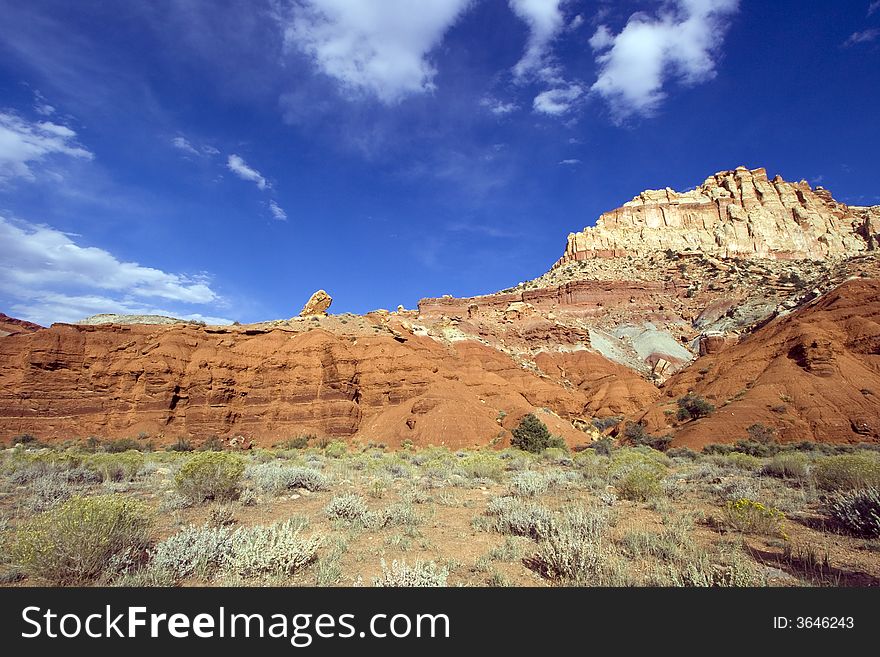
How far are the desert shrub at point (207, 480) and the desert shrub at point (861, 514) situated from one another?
12190 millimetres

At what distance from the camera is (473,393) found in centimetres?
3691

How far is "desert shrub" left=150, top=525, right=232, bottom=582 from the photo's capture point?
192 inches

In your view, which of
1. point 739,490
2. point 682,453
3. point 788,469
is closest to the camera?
point 739,490

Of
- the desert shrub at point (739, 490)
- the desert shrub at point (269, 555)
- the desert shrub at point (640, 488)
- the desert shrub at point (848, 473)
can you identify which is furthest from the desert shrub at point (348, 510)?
the desert shrub at point (848, 473)

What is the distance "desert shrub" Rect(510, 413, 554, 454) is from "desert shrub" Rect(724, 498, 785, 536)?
17.1 metres

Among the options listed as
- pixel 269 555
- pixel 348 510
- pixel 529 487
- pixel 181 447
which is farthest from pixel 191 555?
pixel 181 447

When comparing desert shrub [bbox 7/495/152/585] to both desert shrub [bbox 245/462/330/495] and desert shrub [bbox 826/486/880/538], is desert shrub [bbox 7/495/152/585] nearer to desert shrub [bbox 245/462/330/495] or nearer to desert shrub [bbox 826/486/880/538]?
desert shrub [bbox 245/462/330/495]

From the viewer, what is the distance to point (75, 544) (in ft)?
15.8

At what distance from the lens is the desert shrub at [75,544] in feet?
15.3

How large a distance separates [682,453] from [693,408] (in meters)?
10.9

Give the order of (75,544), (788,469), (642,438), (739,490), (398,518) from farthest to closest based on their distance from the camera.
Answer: (642,438) < (788,469) < (739,490) < (398,518) < (75,544)

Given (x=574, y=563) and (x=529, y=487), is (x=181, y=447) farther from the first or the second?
(x=574, y=563)

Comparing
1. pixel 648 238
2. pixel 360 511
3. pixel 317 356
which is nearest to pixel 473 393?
pixel 317 356

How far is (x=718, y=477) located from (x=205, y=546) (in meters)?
14.3
